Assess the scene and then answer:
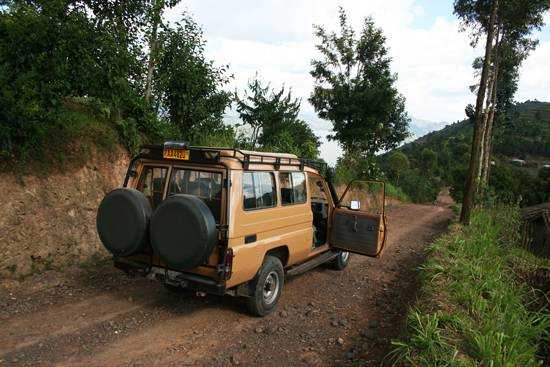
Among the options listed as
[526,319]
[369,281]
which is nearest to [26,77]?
[369,281]

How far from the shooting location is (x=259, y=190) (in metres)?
5.24

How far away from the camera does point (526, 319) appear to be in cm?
514

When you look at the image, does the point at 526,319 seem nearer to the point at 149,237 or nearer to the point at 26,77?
the point at 149,237

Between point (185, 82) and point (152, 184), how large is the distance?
6.10 meters

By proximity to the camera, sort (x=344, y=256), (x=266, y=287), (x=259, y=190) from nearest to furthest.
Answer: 1. (x=259, y=190)
2. (x=266, y=287)
3. (x=344, y=256)

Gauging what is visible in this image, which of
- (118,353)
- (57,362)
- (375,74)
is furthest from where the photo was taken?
(375,74)

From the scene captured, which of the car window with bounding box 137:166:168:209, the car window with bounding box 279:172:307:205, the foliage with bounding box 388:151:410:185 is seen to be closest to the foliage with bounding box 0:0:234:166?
the car window with bounding box 137:166:168:209

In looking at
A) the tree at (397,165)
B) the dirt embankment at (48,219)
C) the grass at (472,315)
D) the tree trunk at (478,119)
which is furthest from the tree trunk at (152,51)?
the tree at (397,165)

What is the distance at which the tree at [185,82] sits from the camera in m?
10.6

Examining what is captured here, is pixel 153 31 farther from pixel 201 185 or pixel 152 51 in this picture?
pixel 201 185

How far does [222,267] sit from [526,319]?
415 cm

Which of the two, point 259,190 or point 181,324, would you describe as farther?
point 259,190

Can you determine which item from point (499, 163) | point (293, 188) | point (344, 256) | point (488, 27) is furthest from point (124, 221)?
point (499, 163)

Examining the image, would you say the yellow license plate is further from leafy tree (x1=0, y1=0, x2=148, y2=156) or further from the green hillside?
the green hillside
